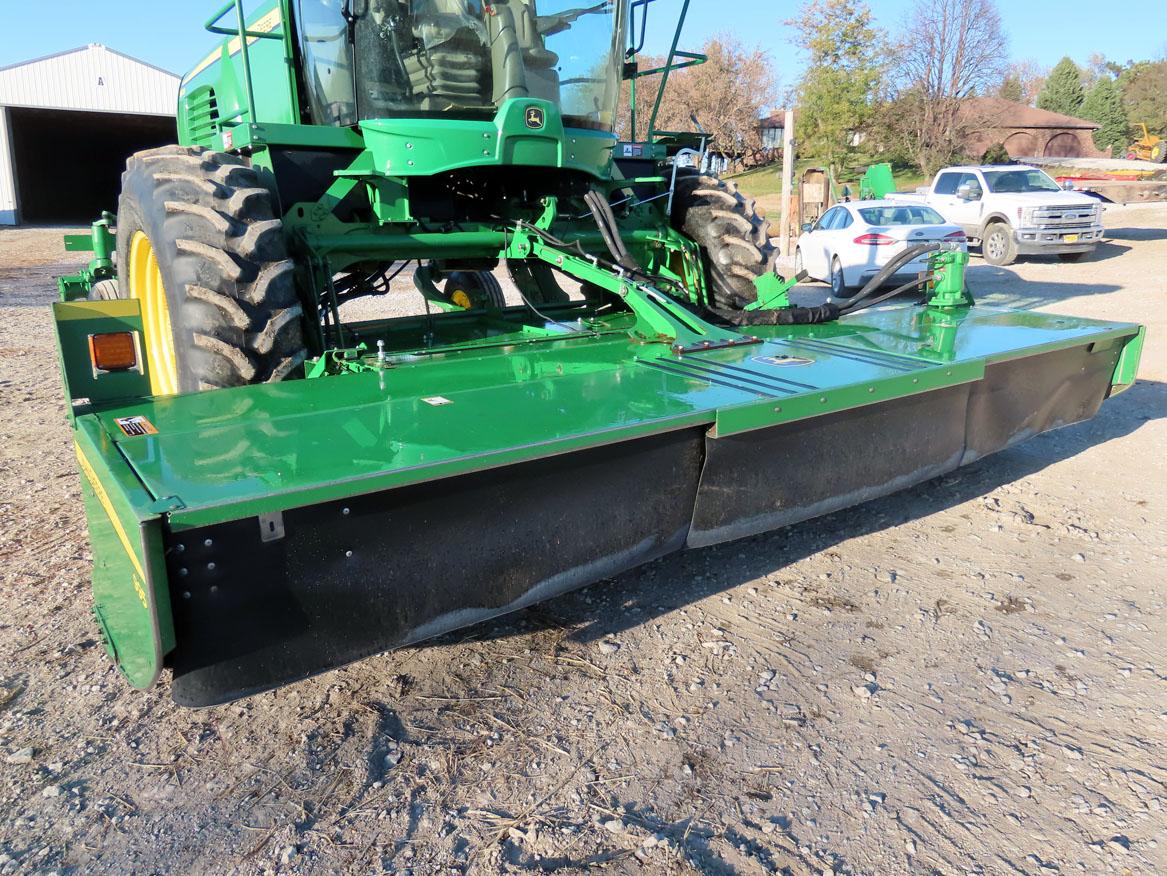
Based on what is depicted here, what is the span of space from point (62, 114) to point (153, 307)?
27.4 meters

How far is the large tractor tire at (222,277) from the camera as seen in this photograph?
11.0 ft

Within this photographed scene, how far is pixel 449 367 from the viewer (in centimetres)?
339

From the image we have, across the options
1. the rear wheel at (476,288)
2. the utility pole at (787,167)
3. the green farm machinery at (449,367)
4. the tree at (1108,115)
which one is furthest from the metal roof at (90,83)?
the tree at (1108,115)

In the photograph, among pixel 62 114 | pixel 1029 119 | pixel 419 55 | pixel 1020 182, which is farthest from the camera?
pixel 1029 119

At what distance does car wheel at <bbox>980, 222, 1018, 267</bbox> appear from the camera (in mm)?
14258

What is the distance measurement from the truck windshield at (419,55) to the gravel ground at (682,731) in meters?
2.33

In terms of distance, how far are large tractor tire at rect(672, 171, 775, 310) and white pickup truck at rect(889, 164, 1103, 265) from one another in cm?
1075

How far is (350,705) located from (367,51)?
9.72 ft

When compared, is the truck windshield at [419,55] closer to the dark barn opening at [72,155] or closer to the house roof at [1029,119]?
the dark barn opening at [72,155]

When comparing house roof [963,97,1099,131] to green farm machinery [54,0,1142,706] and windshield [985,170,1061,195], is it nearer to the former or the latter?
windshield [985,170,1061,195]

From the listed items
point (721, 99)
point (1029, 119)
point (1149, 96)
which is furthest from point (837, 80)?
point (1149, 96)

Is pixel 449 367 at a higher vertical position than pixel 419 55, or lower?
lower

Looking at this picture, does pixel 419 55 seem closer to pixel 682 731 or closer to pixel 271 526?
Result: pixel 271 526

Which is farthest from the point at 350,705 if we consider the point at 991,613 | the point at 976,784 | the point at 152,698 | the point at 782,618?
the point at 991,613
